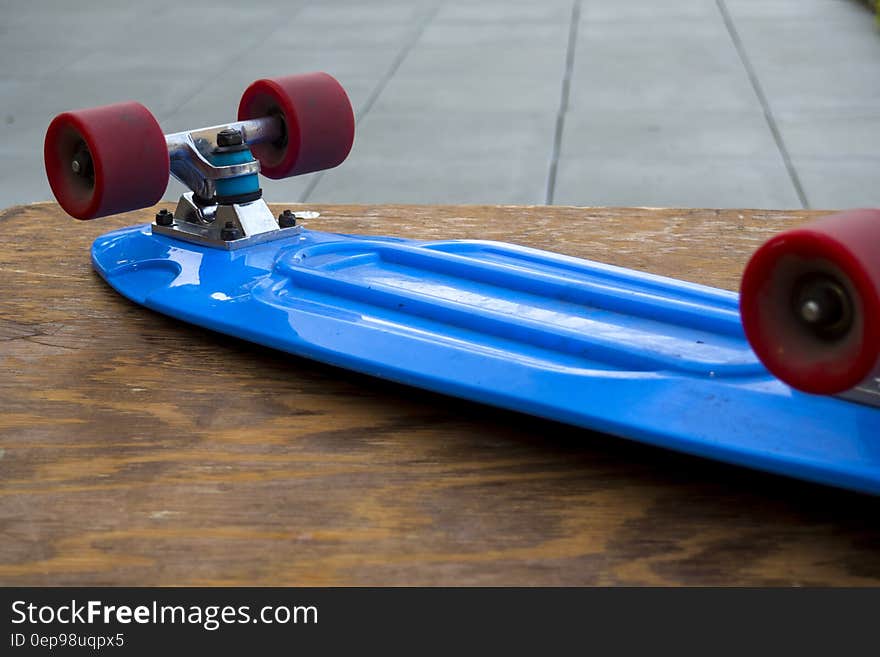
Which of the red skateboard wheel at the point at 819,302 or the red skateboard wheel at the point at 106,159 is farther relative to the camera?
the red skateboard wheel at the point at 106,159

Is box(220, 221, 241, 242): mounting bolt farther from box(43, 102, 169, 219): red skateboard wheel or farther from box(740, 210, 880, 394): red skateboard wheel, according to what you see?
box(740, 210, 880, 394): red skateboard wheel

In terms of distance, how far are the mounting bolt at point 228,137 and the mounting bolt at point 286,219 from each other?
12cm

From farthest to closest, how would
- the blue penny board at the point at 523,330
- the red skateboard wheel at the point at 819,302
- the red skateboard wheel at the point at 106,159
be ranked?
the red skateboard wheel at the point at 106,159 → the blue penny board at the point at 523,330 → the red skateboard wheel at the point at 819,302

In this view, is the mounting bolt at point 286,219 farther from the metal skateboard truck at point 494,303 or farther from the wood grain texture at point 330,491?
the wood grain texture at point 330,491

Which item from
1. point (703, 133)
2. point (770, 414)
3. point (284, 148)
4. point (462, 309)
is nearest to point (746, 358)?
point (770, 414)

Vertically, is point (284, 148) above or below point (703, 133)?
above

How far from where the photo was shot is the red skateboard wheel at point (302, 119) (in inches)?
59.4

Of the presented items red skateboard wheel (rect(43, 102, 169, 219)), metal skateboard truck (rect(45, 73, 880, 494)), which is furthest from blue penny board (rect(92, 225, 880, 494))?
red skateboard wheel (rect(43, 102, 169, 219))

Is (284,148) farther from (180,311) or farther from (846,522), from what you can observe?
(846,522)

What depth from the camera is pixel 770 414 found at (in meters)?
0.93

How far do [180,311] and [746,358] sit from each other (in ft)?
2.18

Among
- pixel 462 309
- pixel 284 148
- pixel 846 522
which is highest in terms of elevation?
pixel 284 148

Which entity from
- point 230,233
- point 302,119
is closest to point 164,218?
point 230,233

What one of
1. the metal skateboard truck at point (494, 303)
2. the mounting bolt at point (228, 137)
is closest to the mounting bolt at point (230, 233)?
the metal skateboard truck at point (494, 303)
